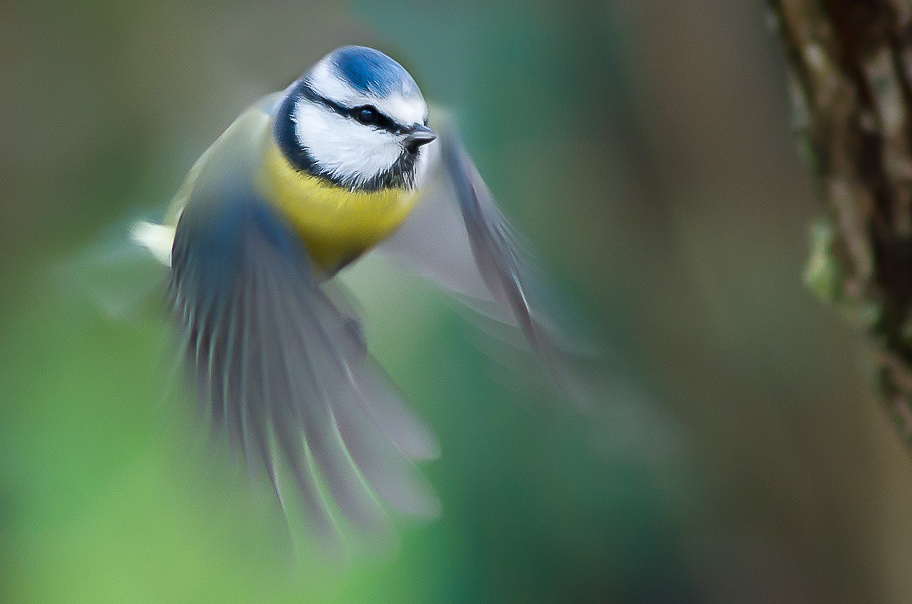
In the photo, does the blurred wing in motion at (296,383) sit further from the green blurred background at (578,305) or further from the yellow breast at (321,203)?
the green blurred background at (578,305)

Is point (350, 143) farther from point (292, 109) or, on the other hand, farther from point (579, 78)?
point (579, 78)

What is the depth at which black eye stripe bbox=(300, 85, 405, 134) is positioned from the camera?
0.32m

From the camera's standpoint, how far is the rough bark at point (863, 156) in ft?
1.34

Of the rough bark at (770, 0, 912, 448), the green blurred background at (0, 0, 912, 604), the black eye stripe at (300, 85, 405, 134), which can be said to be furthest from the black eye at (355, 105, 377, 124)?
the green blurred background at (0, 0, 912, 604)

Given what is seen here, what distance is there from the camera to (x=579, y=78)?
102cm

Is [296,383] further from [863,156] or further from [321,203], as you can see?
[863,156]

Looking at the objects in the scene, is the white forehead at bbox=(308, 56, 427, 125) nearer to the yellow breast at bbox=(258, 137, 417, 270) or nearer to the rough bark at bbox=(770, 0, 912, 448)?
the yellow breast at bbox=(258, 137, 417, 270)

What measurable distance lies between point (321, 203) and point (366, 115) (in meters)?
0.05

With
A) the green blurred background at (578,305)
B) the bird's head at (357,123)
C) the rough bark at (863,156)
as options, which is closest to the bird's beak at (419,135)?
the bird's head at (357,123)

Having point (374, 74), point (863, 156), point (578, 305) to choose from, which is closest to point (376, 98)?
point (374, 74)

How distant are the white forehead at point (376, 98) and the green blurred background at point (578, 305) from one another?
20.2 inches

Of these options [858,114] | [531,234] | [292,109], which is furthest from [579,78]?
[292,109]

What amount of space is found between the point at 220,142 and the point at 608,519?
0.74 metres

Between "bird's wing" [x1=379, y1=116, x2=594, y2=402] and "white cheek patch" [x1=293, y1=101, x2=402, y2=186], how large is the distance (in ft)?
0.14
